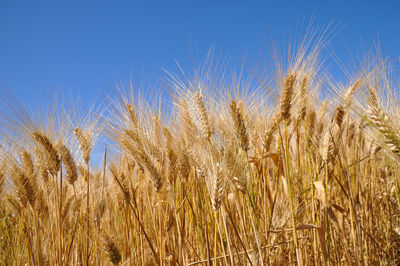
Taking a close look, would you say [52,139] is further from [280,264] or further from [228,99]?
[280,264]

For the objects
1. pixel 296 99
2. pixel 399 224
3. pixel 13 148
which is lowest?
pixel 399 224

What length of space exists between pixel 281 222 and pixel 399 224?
178 centimetres

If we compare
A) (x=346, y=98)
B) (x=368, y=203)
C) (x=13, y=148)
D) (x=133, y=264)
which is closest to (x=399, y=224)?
(x=368, y=203)

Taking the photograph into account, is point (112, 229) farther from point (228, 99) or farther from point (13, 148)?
point (228, 99)

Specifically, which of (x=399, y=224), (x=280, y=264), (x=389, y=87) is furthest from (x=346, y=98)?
(x=399, y=224)

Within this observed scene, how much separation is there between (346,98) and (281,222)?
2.95 feet

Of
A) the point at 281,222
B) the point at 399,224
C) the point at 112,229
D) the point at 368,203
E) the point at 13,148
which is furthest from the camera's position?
the point at 112,229

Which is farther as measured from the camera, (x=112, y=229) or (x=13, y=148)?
(x=112, y=229)

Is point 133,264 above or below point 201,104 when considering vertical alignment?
below

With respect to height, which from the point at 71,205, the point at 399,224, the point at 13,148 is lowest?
the point at 399,224

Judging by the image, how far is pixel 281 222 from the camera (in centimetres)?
162

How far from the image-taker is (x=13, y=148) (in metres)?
1.84

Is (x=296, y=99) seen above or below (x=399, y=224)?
above

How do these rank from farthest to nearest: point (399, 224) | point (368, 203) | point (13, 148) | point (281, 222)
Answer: point (399, 224)
point (368, 203)
point (13, 148)
point (281, 222)
